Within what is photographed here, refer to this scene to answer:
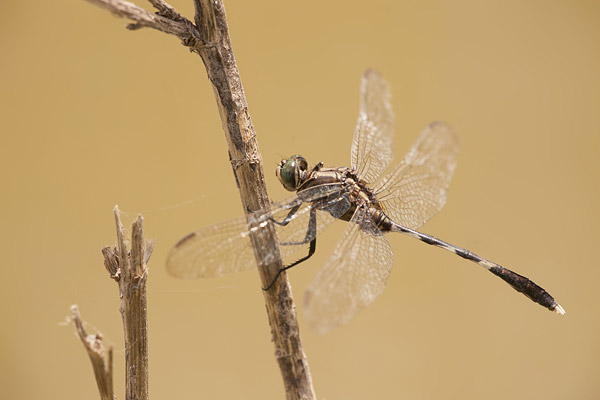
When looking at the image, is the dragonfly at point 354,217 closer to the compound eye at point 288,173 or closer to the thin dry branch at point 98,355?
the compound eye at point 288,173

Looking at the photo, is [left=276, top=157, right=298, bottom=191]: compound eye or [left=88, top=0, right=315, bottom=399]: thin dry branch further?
[left=276, top=157, right=298, bottom=191]: compound eye

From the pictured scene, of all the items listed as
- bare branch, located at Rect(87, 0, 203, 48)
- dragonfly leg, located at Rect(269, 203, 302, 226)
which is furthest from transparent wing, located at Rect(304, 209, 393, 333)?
bare branch, located at Rect(87, 0, 203, 48)

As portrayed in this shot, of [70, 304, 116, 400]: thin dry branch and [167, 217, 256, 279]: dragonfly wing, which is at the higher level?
[167, 217, 256, 279]: dragonfly wing

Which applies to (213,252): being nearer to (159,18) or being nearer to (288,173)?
(288,173)

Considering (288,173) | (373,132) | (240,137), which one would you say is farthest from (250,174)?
(373,132)

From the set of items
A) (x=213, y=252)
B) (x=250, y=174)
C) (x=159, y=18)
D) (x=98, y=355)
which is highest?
(x=159, y=18)

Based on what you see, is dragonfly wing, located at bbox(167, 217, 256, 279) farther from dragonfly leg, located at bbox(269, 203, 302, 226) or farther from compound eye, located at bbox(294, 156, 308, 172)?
compound eye, located at bbox(294, 156, 308, 172)
